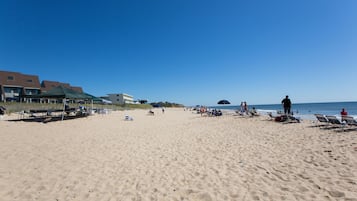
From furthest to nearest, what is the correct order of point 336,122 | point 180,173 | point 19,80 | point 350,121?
point 19,80, point 336,122, point 350,121, point 180,173

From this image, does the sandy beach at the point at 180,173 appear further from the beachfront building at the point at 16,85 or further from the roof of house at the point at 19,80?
the roof of house at the point at 19,80

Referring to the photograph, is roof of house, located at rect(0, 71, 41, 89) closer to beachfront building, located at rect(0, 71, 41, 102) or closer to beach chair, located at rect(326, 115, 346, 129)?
beachfront building, located at rect(0, 71, 41, 102)

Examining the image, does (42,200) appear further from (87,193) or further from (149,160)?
(149,160)

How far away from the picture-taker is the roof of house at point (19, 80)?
116ft

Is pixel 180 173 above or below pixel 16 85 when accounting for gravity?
below

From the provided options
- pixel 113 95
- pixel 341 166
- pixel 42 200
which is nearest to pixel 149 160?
pixel 42 200

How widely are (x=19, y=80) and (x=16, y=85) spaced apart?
1.51 m

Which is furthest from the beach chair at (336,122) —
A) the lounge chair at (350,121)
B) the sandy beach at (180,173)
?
the sandy beach at (180,173)

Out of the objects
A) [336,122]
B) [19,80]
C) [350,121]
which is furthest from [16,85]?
[350,121]

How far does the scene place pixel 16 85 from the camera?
3641 cm

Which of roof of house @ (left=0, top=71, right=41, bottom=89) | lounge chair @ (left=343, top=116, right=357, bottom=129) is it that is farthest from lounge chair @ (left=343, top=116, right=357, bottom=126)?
roof of house @ (left=0, top=71, right=41, bottom=89)

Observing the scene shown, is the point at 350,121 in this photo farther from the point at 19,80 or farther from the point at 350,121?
the point at 19,80

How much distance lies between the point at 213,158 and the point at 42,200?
3810 mm

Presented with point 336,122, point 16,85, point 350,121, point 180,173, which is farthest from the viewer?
point 16,85
